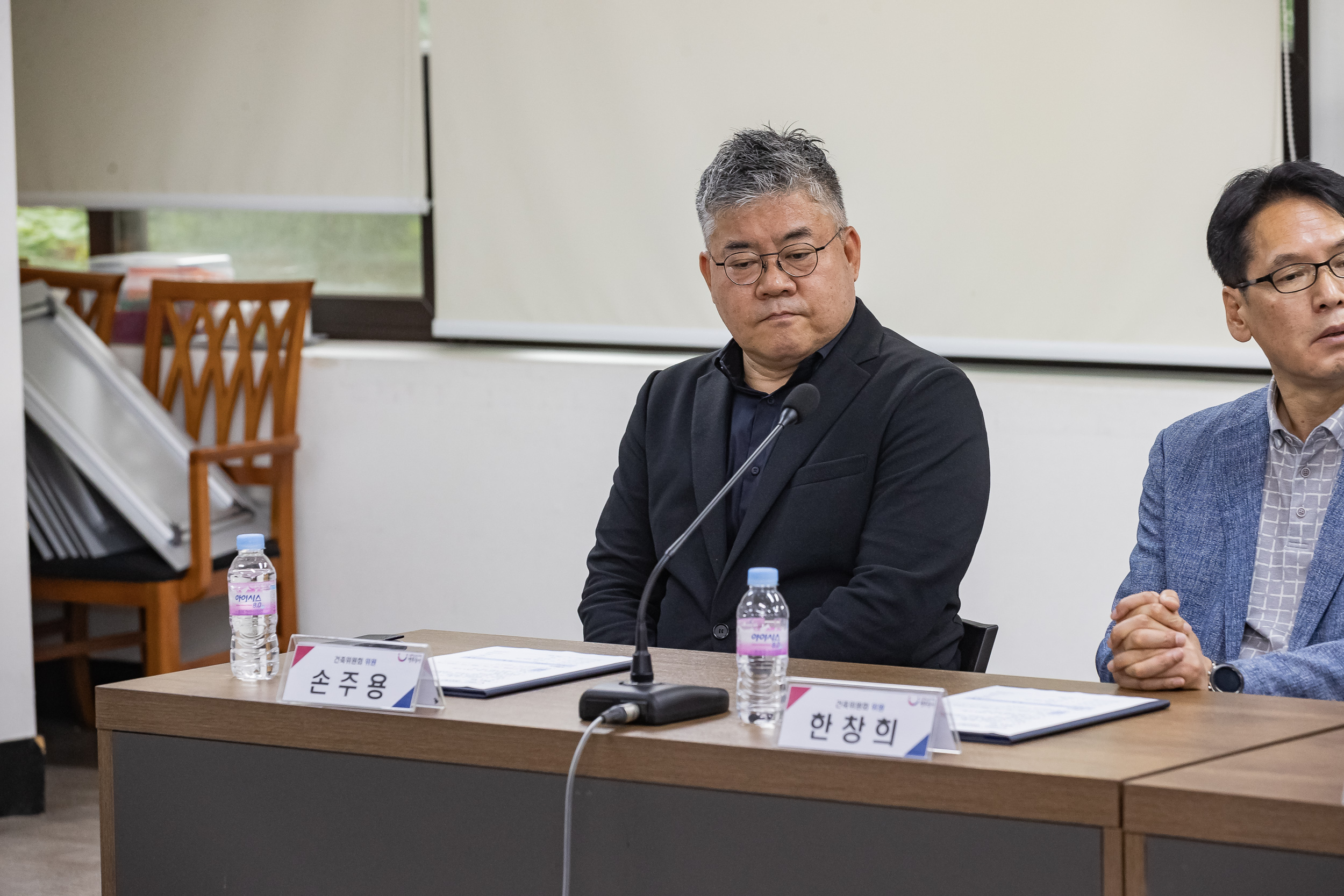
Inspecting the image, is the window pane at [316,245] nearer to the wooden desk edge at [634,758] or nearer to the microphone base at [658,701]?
the wooden desk edge at [634,758]

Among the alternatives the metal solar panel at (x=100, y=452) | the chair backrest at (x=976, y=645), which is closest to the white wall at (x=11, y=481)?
the metal solar panel at (x=100, y=452)

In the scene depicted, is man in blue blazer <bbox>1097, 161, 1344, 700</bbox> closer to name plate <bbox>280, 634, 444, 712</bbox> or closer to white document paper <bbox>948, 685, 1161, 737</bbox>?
white document paper <bbox>948, 685, 1161, 737</bbox>

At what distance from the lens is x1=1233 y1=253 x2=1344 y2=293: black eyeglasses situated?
1836mm

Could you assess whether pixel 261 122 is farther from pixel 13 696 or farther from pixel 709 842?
pixel 709 842

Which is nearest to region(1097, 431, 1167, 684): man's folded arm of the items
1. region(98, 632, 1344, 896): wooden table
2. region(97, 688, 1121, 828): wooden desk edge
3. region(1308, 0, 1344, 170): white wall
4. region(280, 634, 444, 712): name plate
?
region(98, 632, 1344, 896): wooden table

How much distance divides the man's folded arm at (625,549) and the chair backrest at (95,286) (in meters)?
2.35

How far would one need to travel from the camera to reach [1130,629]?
5.38ft

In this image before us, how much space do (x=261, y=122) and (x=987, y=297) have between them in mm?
2120

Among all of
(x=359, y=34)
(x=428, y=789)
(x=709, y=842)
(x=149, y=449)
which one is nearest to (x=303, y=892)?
(x=428, y=789)

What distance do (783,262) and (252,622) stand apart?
2.96ft

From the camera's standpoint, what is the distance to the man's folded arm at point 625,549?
7.10ft

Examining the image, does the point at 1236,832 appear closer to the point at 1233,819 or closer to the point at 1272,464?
the point at 1233,819

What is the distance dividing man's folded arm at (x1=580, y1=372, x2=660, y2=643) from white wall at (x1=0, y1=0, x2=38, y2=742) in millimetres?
1649

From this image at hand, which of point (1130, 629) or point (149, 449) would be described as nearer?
point (1130, 629)
